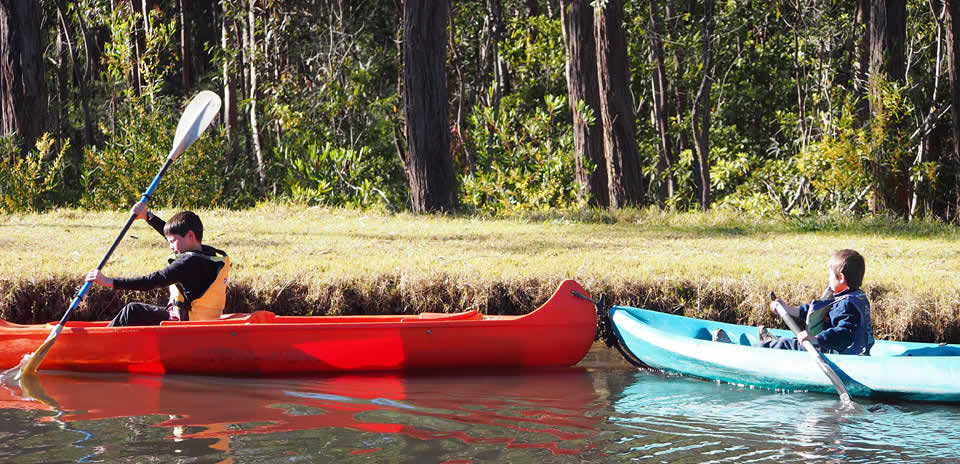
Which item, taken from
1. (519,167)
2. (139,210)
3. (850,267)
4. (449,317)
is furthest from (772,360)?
(519,167)

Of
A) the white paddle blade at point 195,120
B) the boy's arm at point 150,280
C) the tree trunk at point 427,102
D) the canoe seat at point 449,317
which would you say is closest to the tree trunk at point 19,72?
the tree trunk at point 427,102

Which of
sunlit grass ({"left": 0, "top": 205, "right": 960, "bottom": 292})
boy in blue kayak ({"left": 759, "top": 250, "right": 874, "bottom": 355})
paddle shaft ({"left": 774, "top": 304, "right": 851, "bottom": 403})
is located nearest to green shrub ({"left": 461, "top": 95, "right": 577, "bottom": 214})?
sunlit grass ({"left": 0, "top": 205, "right": 960, "bottom": 292})

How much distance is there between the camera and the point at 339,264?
8680 mm

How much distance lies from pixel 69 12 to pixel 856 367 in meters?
17.6

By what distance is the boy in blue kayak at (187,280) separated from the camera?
22.7 feet

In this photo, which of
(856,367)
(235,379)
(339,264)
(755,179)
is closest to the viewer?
(856,367)

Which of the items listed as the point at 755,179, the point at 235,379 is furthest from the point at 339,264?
the point at 755,179

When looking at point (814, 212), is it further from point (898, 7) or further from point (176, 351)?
point (176, 351)

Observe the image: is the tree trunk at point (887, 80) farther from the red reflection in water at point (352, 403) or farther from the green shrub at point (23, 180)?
the green shrub at point (23, 180)

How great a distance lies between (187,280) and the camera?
22.9ft

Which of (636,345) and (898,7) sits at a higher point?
(898,7)

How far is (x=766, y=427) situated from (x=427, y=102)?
26.8 feet

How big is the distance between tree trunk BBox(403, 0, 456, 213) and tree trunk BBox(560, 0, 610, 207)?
6.83 feet

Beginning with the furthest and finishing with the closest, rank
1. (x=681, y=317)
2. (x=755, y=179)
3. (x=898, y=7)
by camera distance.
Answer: (x=755, y=179) < (x=898, y=7) < (x=681, y=317)
